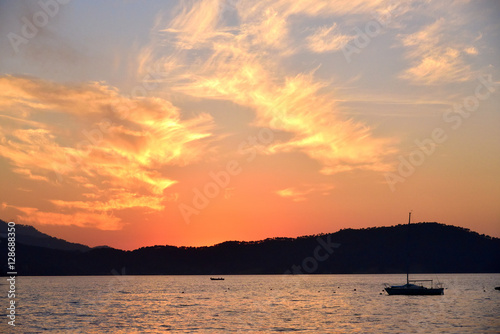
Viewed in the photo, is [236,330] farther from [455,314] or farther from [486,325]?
[455,314]

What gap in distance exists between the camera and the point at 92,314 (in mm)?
130875

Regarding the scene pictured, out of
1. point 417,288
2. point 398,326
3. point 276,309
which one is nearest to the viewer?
point 398,326

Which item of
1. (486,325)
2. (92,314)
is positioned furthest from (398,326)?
(92,314)

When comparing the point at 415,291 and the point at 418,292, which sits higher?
the point at 415,291

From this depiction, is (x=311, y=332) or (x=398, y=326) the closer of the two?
(x=311, y=332)

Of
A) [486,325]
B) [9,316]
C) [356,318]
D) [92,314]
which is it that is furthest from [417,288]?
[9,316]

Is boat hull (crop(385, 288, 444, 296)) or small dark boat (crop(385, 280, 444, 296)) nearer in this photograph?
boat hull (crop(385, 288, 444, 296))

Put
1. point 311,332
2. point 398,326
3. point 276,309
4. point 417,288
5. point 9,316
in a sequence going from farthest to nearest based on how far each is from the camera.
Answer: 1. point 417,288
2. point 276,309
3. point 9,316
4. point 398,326
5. point 311,332

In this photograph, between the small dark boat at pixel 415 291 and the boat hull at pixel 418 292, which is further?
the small dark boat at pixel 415 291

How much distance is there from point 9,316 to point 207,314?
43543mm

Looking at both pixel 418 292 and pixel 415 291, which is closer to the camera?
pixel 415 291

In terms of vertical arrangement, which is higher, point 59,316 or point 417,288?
point 417,288

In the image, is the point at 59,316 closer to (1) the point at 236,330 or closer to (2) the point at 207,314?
(2) the point at 207,314

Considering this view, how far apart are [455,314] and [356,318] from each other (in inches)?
899
